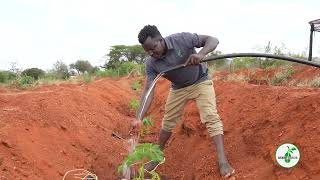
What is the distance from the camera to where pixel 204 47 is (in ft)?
Result: 17.2

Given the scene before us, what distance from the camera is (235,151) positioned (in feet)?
20.0

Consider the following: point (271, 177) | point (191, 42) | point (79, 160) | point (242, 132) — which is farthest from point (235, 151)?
point (79, 160)

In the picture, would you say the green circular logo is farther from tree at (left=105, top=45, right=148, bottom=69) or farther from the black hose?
tree at (left=105, top=45, right=148, bottom=69)

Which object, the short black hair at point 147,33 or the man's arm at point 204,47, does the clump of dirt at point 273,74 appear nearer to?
the man's arm at point 204,47

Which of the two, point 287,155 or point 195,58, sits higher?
point 195,58

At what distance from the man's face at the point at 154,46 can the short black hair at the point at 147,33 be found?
35mm

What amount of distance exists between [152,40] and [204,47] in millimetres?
542

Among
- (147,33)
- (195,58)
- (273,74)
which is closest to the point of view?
(195,58)

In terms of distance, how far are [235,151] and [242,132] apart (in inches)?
17.6

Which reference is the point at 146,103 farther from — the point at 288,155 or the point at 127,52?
the point at 127,52

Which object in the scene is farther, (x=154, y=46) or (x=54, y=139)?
(x=54, y=139)

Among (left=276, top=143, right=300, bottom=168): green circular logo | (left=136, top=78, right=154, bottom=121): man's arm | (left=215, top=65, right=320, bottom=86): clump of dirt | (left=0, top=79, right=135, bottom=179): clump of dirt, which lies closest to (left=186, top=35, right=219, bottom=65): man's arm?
(left=136, top=78, right=154, bottom=121): man's arm

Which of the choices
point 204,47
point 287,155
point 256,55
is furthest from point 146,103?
point 287,155

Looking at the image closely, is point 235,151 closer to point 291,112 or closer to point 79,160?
point 291,112
